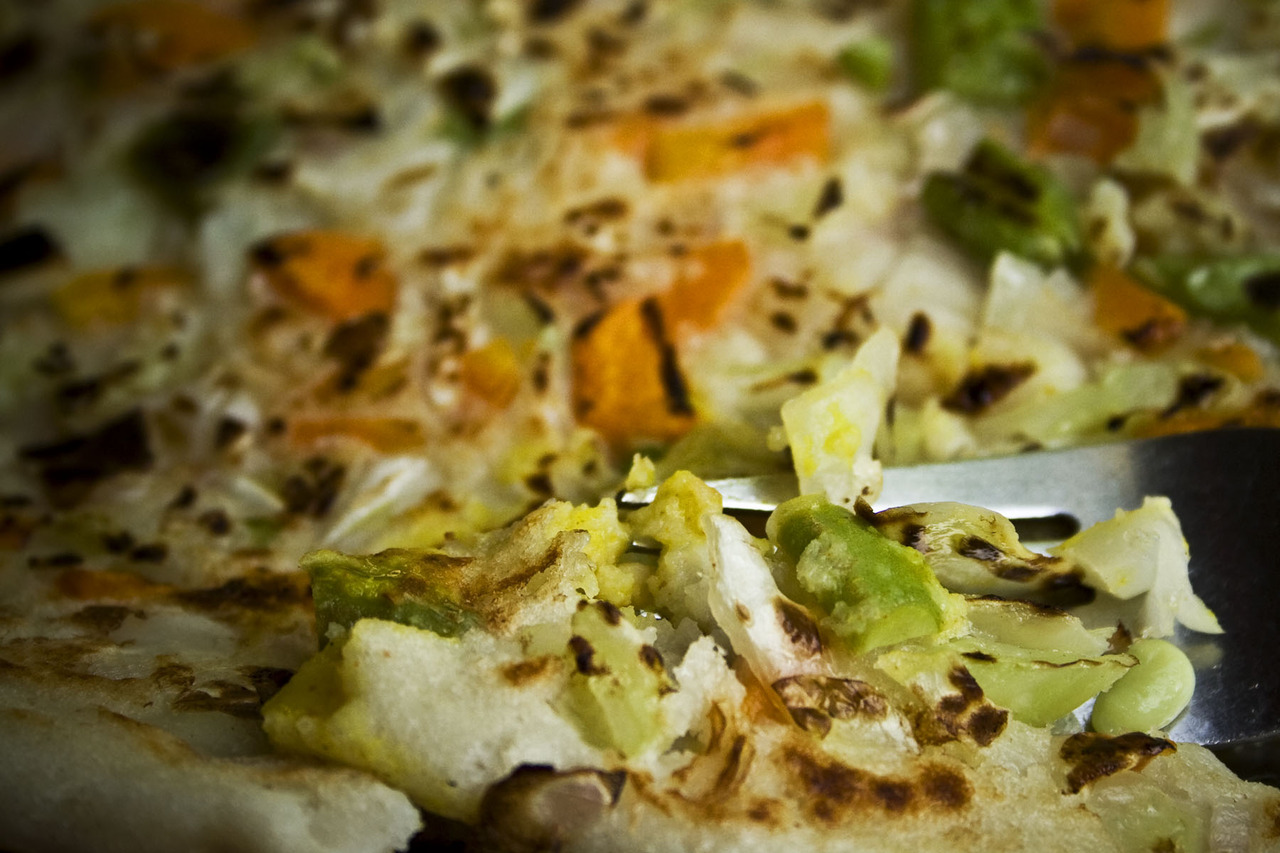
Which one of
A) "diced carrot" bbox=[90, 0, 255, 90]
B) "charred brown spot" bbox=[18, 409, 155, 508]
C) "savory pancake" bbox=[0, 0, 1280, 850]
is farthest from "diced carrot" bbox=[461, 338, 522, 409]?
"diced carrot" bbox=[90, 0, 255, 90]

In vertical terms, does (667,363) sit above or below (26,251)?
below

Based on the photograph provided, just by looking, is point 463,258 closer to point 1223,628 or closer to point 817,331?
point 817,331

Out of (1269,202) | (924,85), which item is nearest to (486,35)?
(924,85)

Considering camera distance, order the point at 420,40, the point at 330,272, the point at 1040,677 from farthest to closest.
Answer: the point at 420,40, the point at 330,272, the point at 1040,677

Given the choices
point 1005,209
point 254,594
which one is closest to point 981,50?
point 1005,209

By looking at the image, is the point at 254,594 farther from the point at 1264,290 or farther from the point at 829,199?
the point at 1264,290

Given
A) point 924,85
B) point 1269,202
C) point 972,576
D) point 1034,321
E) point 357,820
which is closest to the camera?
point 357,820

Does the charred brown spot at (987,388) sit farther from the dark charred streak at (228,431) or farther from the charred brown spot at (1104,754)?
the dark charred streak at (228,431)
